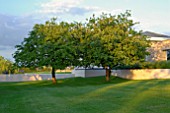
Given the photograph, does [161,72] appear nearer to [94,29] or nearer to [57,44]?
[94,29]

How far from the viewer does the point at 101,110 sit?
11289mm

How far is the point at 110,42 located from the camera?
105 feet

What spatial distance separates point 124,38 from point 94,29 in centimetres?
311

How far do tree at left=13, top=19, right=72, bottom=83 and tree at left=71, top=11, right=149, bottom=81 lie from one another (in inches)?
58.6

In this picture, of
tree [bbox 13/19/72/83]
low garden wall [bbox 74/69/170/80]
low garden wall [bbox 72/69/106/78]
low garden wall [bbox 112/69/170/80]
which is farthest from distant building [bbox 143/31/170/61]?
tree [bbox 13/19/72/83]

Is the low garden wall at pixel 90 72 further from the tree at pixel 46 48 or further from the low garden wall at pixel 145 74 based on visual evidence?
the tree at pixel 46 48

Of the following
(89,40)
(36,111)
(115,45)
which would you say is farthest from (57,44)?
(36,111)

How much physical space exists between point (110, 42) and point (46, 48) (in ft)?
20.6

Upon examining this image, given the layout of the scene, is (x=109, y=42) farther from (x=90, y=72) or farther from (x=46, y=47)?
(x=90, y=72)

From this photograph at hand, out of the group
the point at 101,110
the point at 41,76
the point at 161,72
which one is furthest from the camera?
the point at 41,76

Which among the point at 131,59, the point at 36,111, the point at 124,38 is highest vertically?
the point at 124,38

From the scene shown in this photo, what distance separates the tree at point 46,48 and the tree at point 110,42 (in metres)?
1.49

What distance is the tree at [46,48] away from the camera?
30.0 m

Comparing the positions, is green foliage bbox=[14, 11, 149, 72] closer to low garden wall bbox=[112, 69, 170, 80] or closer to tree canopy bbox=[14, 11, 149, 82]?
tree canopy bbox=[14, 11, 149, 82]
